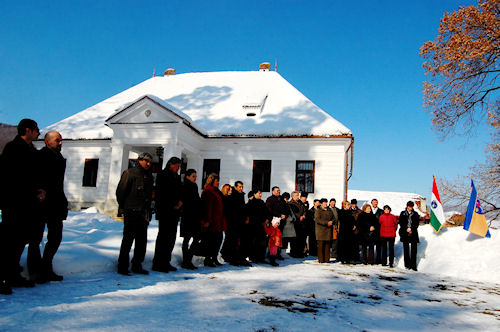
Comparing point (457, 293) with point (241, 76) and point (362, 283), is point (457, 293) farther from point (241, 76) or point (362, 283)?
point (241, 76)

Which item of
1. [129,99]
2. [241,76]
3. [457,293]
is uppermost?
[241,76]

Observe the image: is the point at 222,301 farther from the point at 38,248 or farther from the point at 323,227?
the point at 323,227

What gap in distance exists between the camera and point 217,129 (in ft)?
61.1

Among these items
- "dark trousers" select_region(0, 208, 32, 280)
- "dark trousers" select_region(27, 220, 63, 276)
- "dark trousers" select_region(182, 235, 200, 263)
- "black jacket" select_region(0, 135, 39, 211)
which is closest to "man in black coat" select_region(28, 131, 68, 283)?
"dark trousers" select_region(27, 220, 63, 276)

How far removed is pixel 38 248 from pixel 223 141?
1411 centimetres

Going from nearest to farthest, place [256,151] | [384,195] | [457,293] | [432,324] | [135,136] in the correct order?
[432,324] < [457,293] < [135,136] < [256,151] < [384,195]

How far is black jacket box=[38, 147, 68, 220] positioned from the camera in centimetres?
443

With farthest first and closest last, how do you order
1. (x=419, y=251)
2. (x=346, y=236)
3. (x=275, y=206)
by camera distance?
(x=419, y=251) → (x=346, y=236) → (x=275, y=206)

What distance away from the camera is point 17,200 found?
157 inches

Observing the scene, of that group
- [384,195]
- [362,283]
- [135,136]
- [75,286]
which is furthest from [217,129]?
[384,195]

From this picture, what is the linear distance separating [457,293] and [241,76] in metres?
20.3

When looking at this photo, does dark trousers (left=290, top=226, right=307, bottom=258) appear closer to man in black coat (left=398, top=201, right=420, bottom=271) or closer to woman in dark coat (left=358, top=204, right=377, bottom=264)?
woman in dark coat (left=358, top=204, right=377, bottom=264)

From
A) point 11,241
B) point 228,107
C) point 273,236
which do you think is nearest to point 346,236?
point 273,236

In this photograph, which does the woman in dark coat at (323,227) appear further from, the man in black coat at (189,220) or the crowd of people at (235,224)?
the man in black coat at (189,220)
